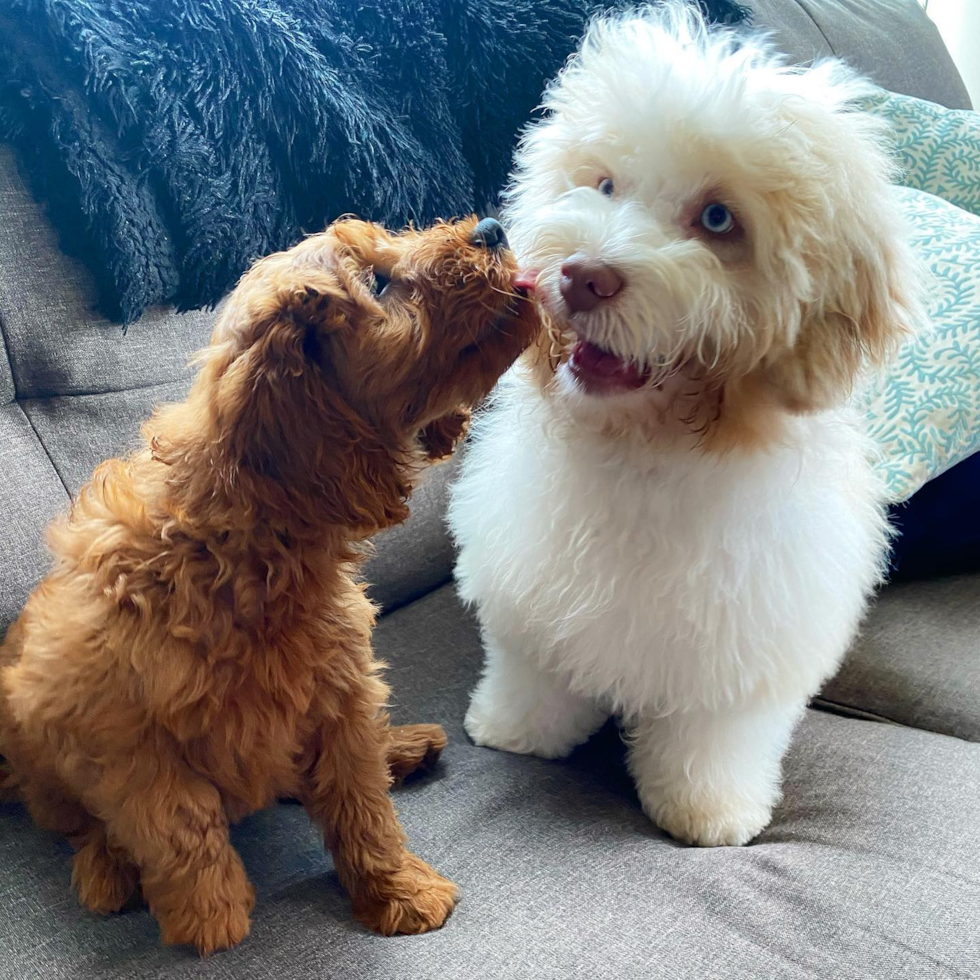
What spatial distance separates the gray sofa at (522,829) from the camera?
36.2 inches

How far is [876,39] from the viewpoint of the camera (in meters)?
2.30

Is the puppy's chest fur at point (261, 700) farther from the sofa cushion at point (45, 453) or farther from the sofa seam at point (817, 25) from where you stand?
the sofa seam at point (817, 25)

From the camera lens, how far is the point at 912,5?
8.16 ft

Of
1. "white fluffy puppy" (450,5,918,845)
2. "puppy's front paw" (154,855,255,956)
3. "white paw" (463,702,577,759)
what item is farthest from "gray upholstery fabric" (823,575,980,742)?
"puppy's front paw" (154,855,255,956)

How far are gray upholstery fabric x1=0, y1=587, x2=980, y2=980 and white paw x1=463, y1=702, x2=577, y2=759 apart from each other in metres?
0.02

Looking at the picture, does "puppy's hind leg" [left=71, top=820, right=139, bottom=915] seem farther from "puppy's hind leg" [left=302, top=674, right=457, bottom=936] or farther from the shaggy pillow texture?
the shaggy pillow texture

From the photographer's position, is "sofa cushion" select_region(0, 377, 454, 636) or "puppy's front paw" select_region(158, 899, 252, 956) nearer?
"puppy's front paw" select_region(158, 899, 252, 956)

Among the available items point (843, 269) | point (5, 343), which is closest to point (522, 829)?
point (843, 269)

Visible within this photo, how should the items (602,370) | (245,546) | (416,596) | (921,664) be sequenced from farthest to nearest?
(416,596)
(921,664)
(602,370)
(245,546)

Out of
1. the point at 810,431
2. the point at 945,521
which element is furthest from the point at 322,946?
the point at 945,521

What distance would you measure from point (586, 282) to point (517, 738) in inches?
27.1

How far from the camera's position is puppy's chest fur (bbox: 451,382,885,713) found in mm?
1059

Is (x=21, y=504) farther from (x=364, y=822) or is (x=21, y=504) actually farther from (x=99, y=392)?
(x=364, y=822)

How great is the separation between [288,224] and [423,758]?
31.7 inches
